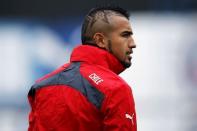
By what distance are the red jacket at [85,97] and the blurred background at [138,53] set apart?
531cm

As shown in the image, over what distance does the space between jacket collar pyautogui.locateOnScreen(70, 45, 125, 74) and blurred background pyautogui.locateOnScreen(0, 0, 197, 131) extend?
526 centimetres

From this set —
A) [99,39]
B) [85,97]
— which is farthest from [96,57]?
[85,97]

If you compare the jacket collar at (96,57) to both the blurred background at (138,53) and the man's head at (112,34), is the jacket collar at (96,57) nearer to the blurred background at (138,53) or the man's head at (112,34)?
the man's head at (112,34)

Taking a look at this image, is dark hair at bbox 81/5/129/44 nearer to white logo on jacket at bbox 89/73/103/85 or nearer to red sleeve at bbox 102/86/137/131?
white logo on jacket at bbox 89/73/103/85

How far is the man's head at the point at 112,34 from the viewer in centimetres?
429

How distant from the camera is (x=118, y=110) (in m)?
3.97

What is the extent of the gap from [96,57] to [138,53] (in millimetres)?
5615

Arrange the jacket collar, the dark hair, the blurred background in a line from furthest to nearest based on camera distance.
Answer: the blurred background
the dark hair
the jacket collar

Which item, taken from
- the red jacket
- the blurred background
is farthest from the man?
the blurred background

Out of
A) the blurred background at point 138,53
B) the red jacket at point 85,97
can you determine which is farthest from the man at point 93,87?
the blurred background at point 138,53

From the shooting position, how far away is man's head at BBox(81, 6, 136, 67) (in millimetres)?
4293

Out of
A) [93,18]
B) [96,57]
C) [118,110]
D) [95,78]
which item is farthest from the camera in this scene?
[93,18]

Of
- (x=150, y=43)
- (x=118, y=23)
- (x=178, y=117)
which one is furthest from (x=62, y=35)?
(x=118, y=23)

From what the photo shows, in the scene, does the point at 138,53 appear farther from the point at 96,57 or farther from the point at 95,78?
the point at 95,78
